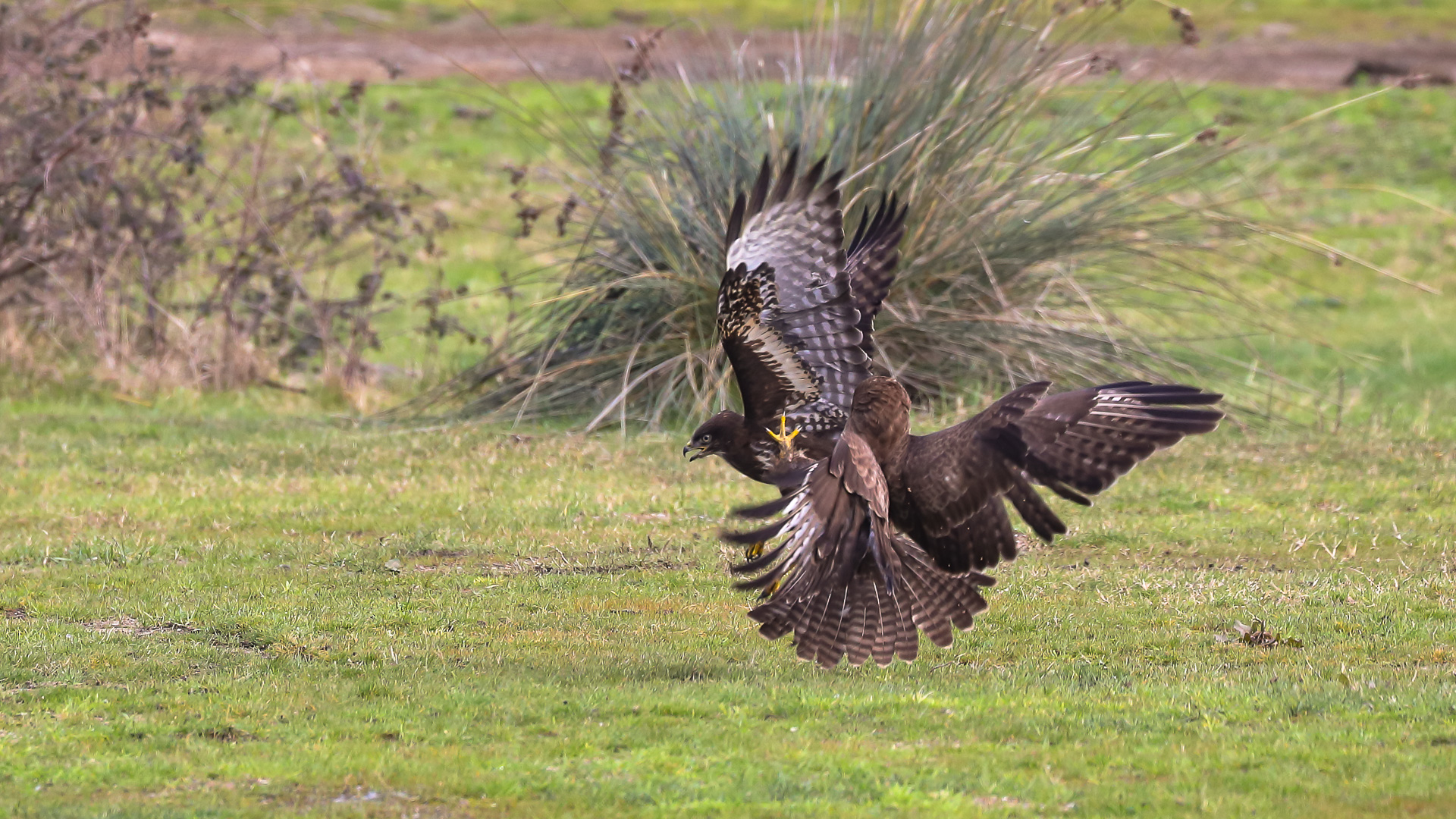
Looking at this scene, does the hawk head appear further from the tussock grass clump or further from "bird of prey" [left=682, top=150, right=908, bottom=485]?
the tussock grass clump

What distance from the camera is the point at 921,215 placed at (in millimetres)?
14297

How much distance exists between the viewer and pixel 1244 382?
51.1 feet

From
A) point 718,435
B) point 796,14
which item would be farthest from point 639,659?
point 796,14

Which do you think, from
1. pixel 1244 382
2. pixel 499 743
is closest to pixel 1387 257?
pixel 1244 382

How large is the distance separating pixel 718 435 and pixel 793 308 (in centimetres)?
82

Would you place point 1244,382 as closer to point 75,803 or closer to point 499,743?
point 499,743

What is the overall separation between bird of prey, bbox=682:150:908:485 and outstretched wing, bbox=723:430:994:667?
2.35m

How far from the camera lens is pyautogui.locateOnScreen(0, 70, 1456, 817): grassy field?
5.40m

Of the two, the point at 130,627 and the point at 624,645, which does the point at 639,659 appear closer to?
the point at 624,645

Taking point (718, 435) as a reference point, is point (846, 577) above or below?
above

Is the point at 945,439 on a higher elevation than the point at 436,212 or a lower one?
higher

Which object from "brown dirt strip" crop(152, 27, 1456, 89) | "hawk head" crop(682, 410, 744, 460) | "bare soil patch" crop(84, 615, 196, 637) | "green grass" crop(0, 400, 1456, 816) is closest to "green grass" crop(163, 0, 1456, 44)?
"brown dirt strip" crop(152, 27, 1456, 89)

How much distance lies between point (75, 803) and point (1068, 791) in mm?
3054

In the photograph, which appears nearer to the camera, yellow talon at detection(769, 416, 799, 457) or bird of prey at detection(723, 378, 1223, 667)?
bird of prey at detection(723, 378, 1223, 667)
